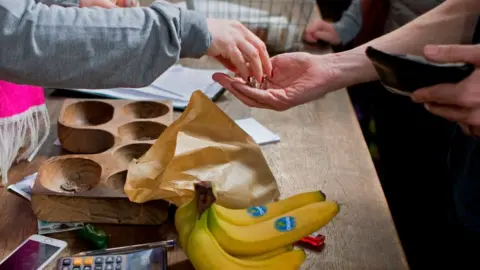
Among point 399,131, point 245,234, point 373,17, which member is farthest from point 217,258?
point 373,17

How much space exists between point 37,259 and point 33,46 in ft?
0.89

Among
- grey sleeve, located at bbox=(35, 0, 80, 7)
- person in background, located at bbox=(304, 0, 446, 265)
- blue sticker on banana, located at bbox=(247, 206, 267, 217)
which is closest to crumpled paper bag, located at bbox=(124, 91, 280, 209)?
blue sticker on banana, located at bbox=(247, 206, 267, 217)

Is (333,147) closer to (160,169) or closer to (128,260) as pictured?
(160,169)

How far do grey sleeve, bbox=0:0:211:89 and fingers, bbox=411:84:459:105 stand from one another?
313mm

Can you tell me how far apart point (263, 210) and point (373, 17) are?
1.18m

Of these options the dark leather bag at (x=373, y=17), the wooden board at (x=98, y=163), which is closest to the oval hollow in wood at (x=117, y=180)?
the wooden board at (x=98, y=163)

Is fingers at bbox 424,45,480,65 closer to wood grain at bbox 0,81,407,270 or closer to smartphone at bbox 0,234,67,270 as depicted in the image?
wood grain at bbox 0,81,407,270

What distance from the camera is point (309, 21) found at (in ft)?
5.10

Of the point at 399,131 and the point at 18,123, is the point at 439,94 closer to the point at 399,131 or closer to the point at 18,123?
the point at 18,123

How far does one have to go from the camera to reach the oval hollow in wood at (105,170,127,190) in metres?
0.78

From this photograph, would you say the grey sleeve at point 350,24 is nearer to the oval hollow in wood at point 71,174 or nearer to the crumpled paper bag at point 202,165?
the crumpled paper bag at point 202,165

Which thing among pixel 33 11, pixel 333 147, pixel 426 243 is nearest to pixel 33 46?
pixel 33 11

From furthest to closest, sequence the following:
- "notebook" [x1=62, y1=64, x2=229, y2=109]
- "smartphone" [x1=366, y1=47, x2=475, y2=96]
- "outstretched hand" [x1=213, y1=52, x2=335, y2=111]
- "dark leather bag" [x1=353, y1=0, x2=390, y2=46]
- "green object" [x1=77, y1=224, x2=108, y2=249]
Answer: "dark leather bag" [x1=353, y1=0, x2=390, y2=46] < "notebook" [x1=62, y1=64, x2=229, y2=109] < "outstretched hand" [x1=213, y1=52, x2=335, y2=111] < "green object" [x1=77, y1=224, x2=108, y2=249] < "smartphone" [x1=366, y1=47, x2=475, y2=96]

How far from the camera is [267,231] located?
670 millimetres
